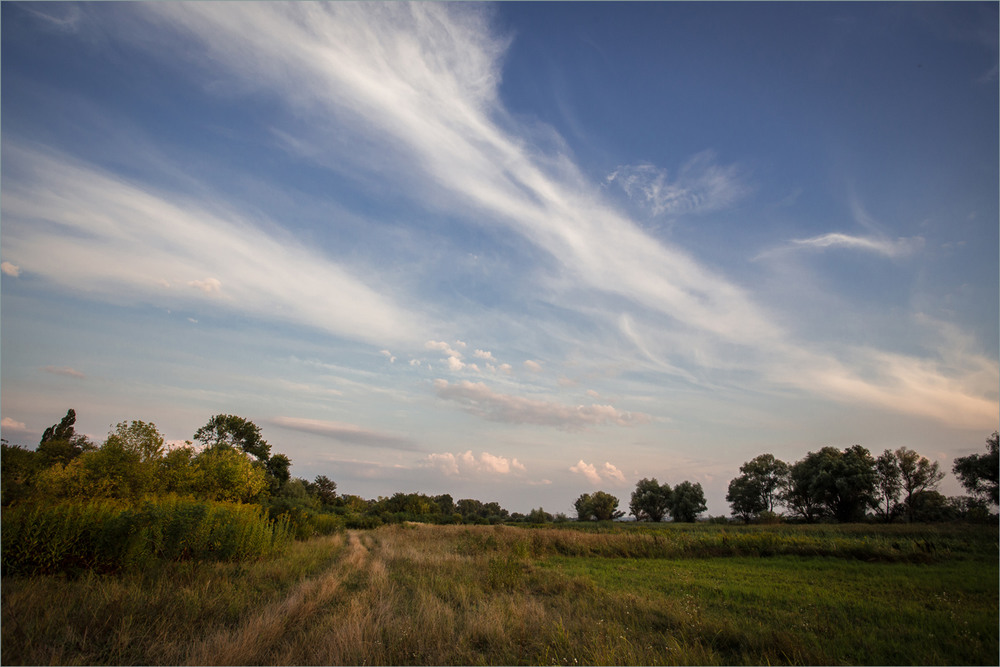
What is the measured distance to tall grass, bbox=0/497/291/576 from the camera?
9.30m

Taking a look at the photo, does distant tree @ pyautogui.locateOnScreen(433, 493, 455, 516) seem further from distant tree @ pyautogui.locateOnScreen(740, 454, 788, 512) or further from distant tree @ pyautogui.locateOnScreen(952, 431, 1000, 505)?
distant tree @ pyautogui.locateOnScreen(952, 431, 1000, 505)

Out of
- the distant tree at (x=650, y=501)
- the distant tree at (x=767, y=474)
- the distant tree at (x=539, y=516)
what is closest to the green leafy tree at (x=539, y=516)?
the distant tree at (x=539, y=516)

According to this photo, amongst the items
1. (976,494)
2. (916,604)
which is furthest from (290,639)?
(976,494)

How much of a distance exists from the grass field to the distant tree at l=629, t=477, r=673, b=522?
239ft

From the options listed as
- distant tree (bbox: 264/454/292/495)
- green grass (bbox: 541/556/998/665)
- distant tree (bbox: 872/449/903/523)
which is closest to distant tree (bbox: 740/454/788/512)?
distant tree (bbox: 872/449/903/523)

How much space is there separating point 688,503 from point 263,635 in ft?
272

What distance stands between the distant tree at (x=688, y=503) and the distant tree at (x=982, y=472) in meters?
41.4

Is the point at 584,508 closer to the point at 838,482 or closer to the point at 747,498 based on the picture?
the point at 747,498

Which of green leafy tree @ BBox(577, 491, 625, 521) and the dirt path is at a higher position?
the dirt path

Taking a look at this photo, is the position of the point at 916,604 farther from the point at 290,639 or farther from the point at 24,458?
the point at 24,458

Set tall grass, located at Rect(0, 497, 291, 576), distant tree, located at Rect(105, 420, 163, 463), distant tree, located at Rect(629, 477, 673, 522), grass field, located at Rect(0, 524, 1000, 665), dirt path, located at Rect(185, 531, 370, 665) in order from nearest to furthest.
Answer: dirt path, located at Rect(185, 531, 370, 665)
grass field, located at Rect(0, 524, 1000, 665)
tall grass, located at Rect(0, 497, 291, 576)
distant tree, located at Rect(105, 420, 163, 463)
distant tree, located at Rect(629, 477, 673, 522)

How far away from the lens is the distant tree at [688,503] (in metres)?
75.7

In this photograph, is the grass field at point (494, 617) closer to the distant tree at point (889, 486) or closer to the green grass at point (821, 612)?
the green grass at point (821, 612)

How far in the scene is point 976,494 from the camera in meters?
38.2
